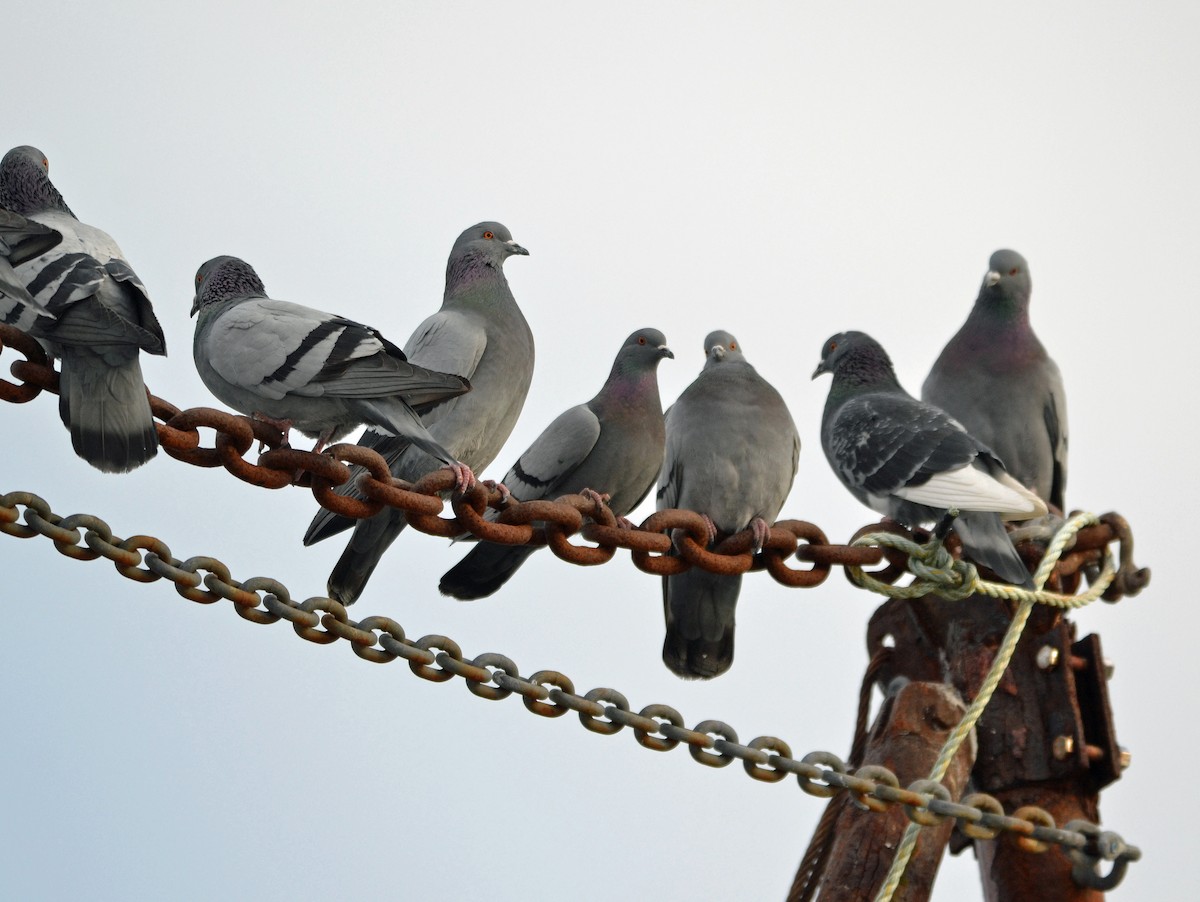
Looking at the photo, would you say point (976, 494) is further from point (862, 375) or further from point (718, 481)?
point (862, 375)

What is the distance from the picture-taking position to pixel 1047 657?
398 cm

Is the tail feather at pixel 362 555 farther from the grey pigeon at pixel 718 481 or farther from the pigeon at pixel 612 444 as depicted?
the grey pigeon at pixel 718 481

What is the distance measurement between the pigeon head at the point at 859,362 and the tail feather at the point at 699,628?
3.74 ft

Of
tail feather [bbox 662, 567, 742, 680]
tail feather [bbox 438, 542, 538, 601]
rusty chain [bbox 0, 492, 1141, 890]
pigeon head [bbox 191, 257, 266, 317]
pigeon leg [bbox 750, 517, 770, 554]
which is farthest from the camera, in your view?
tail feather [bbox 662, 567, 742, 680]

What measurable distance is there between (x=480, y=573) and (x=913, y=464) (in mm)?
1513

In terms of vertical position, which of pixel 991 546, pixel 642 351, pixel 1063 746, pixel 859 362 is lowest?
pixel 1063 746

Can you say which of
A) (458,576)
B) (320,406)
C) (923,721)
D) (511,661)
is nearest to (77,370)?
(320,406)

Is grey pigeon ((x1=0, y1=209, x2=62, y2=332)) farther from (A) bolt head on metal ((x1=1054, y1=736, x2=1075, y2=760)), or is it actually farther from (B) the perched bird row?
(A) bolt head on metal ((x1=1054, y1=736, x2=1075, y2=760))

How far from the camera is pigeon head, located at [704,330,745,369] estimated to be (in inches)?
223

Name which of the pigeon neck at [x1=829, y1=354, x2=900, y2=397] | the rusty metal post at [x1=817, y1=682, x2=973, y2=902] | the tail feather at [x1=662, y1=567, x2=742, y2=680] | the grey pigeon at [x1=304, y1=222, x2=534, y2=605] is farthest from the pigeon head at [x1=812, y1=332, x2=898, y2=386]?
the rusty metal post at [x1=817, y1=682, x2=973, y2=902]

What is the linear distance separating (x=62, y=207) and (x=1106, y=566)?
375 centimetres

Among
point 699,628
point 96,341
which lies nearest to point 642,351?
point 699,628

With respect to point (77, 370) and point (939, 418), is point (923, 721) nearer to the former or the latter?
point (939, 418)

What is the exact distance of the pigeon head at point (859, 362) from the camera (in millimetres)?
5676
